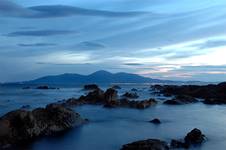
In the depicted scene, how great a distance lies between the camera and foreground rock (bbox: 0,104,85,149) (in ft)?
94.3

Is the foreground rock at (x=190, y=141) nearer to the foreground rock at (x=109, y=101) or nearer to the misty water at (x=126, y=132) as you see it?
the misty water at (x=126, y=132)

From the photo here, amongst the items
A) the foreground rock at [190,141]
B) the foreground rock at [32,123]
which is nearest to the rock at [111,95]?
the foreground rock at [32,123]

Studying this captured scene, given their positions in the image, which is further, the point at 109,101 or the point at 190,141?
the point at 109,101

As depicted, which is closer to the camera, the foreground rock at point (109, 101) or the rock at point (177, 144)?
the rock at point (177, 144)

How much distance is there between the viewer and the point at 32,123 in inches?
1217

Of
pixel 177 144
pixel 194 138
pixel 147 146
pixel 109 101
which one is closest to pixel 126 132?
pixel 194 138

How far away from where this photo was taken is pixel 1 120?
2905 cm

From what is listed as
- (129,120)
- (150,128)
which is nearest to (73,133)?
(150,128)

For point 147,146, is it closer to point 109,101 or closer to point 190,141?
point 190,141

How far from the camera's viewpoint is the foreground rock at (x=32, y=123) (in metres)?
28.7

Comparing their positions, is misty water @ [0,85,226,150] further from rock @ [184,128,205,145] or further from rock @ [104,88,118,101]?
rock @ [104,88,118,101]

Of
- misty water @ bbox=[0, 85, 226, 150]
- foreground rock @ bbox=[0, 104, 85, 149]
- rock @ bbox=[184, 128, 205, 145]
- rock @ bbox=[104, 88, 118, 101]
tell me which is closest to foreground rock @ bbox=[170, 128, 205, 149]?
rock @ bbox=[184, 128, 205, 145]

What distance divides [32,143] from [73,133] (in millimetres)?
4906

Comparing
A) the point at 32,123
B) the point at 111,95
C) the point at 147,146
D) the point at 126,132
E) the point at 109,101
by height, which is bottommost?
the point at 126,132
